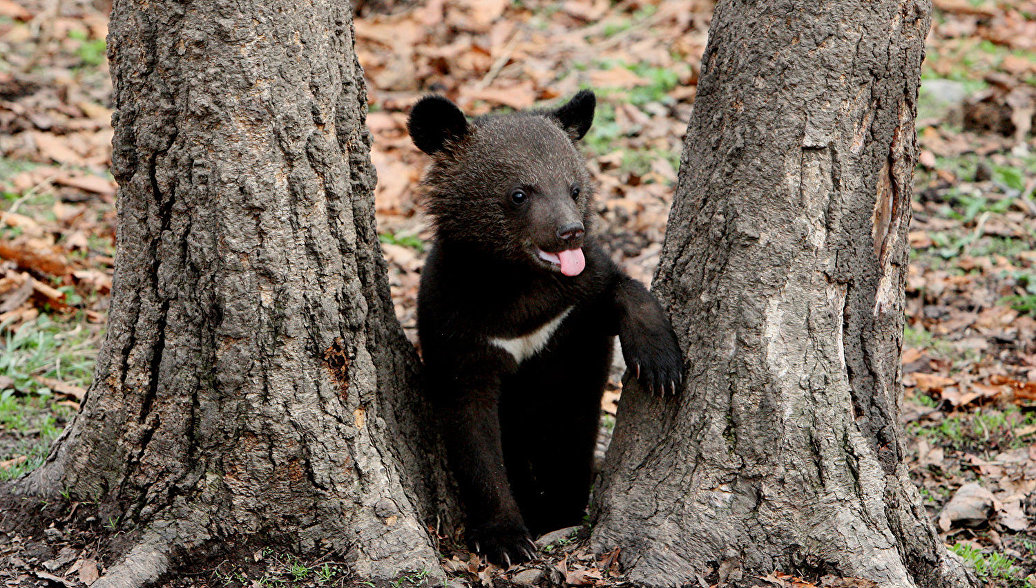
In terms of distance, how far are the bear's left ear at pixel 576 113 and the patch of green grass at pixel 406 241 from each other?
2.52 metres

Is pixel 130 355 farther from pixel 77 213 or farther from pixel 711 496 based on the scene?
pixel 77 213

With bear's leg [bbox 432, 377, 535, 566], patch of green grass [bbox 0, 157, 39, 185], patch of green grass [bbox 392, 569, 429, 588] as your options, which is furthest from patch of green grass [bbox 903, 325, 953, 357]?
patch of green grass [bbox 0, 157, 39, 185]

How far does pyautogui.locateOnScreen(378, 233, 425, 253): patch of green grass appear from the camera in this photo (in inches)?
259

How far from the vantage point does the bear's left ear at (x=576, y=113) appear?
13.7 feet

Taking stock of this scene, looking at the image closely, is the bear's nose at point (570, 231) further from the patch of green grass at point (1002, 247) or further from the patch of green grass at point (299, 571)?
the patch of green grass at point (1002, 247)

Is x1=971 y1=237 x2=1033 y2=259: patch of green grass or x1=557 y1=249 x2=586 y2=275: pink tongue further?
x1=971 y1=237 x2=1033 y2=259: patch of green grass

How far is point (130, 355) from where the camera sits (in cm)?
308

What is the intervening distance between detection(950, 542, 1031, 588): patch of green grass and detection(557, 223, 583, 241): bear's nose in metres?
2.05

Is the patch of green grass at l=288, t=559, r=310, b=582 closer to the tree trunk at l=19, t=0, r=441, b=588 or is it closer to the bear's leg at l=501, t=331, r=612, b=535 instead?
the tree trunk at l=19, t=0, r=441, b=588

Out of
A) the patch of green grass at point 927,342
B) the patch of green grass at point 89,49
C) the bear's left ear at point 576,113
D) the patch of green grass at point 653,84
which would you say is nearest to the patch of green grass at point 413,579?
the bear's left ear at point 576,113

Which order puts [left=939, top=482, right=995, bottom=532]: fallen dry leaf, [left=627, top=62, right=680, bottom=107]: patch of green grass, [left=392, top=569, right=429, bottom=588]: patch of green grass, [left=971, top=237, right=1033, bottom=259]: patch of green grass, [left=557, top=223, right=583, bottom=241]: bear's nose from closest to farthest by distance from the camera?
[left=392, top=569, right=429, bottom=588]: patch of green grass, [left=557, top=223, right=583, bottom=241]: bear's nose, [left=939, top=482, right=995, bottom=532]: fallen dry leaf, [left=971, top=237, right=1033, bottom=259]: patch of green grass, [left=627, top=62, right=680, bottom=107]: patch of green grass

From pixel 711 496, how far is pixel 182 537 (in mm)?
1815

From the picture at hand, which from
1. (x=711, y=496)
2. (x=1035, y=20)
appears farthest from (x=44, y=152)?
(x=1035, y=20)

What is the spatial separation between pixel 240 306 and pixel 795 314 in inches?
74.0
